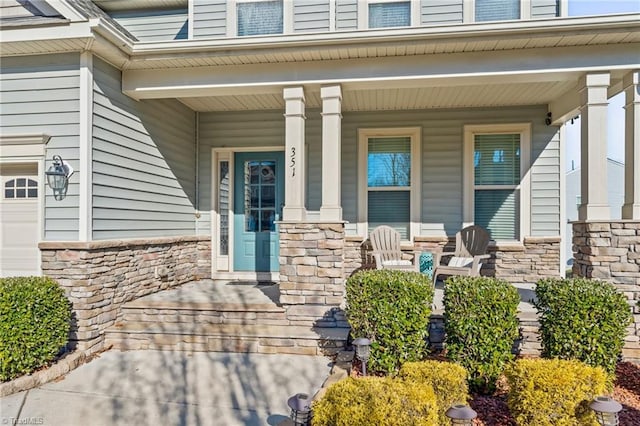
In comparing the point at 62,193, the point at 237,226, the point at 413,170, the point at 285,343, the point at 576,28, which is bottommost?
the point at 285,343

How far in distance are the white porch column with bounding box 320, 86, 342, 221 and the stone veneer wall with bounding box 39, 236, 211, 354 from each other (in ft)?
8.01

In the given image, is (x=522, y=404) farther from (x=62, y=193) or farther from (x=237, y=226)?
(x=237, y=226)

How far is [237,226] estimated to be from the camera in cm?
671

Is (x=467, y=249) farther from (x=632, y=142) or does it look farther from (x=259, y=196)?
(x=259, y=196)

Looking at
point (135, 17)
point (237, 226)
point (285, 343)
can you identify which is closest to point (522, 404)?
point (285, 343)

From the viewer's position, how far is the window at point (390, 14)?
5.74 m

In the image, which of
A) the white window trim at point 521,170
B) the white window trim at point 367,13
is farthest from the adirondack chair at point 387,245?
the white window trim at point 367,13

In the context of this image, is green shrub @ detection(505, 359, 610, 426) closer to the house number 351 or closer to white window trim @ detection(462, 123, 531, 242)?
the house number 351

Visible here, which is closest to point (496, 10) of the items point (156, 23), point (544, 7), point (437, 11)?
point (544, 7)

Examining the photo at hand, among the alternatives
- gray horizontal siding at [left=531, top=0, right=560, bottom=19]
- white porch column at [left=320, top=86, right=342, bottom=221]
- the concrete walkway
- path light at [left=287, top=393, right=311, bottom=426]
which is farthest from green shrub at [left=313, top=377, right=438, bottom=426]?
gray horizontal siding at [left=531, top=0, right=560, bottom=19]

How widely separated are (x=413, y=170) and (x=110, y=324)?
4.65m

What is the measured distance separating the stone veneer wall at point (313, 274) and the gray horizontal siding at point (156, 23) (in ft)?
13.8

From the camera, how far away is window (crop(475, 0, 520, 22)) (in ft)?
18.4

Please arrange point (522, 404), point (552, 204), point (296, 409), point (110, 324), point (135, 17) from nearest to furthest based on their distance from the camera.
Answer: point (296, 409), point (522, 404), point (110, 324), point (552, 204), point (135, 17)
